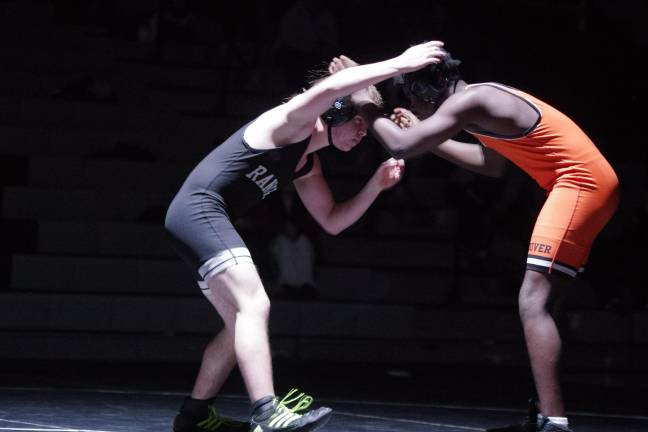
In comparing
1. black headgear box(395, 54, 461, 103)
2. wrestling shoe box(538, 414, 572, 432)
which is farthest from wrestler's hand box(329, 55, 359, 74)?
wrestling shoe box(538, 414, 572, 432)

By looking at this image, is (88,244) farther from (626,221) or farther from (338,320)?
(626,221)

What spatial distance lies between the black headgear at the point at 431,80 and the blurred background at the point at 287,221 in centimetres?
232

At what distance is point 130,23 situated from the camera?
455 inches

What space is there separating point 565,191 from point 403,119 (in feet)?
2.11

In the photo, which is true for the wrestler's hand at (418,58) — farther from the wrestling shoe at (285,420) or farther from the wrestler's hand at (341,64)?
the wrestling shoe at (285,420)

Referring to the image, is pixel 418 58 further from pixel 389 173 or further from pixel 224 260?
pixel 224 260

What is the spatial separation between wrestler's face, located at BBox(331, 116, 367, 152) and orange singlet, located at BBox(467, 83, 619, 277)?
0.47 meters

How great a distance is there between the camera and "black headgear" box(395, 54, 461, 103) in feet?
15.7

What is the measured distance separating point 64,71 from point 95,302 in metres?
2.81

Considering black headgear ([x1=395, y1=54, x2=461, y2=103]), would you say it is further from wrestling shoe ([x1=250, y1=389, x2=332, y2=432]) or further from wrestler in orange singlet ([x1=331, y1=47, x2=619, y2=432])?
wrestling shoe ([x1=250, y1=389, x2=332, y2=432])

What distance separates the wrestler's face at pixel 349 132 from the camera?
4816 millimetres

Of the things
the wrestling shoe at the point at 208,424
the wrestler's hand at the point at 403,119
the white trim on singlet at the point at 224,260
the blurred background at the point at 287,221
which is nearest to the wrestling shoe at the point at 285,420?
the white trim on singlet at the point at 224,260

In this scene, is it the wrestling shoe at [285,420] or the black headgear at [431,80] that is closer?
the wrestling shoe at [285,420]

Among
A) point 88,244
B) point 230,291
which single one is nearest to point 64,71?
point 88,244
